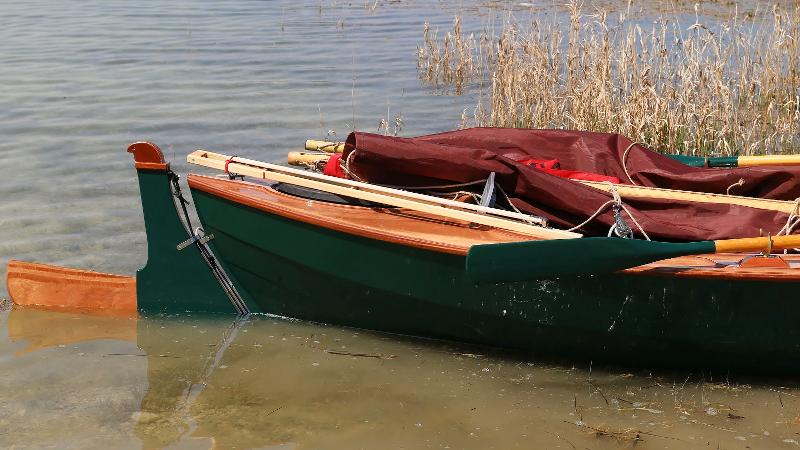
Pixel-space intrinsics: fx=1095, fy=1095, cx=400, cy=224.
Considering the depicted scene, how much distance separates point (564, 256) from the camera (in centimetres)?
482

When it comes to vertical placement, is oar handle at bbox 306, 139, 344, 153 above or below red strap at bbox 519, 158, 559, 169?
below

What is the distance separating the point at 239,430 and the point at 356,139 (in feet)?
5.49

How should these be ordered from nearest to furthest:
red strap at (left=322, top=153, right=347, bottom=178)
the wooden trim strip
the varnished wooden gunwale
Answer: the varnished wooden gunwale, the wooden trim strip, red strap at (left=322, top=153, right=347, bottom=178)

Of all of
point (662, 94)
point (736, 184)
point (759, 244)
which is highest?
point (662, 94)

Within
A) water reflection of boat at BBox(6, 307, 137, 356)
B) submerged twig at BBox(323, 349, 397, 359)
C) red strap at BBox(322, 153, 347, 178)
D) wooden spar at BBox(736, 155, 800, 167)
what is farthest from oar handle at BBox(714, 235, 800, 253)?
water reflection of boat at BBox(6, 307, 137, 356)

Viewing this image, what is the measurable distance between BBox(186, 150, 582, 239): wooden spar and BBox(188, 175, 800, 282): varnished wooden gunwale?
7cm

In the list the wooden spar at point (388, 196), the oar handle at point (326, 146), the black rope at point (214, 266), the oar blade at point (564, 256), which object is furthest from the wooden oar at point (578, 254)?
the oar handle at point (326, 146)

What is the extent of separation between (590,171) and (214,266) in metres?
2.14

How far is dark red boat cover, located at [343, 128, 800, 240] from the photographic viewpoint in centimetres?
532

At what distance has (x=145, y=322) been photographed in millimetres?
5992

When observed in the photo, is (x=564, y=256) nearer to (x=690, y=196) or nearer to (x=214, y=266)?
(x=690, y=196)

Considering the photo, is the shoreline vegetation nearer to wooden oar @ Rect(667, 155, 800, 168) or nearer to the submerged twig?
wooden oar @ Rect(667, 155, 800, 168)

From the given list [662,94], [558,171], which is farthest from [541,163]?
[662,94]

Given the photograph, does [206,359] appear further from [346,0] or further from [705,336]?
[346,0]
